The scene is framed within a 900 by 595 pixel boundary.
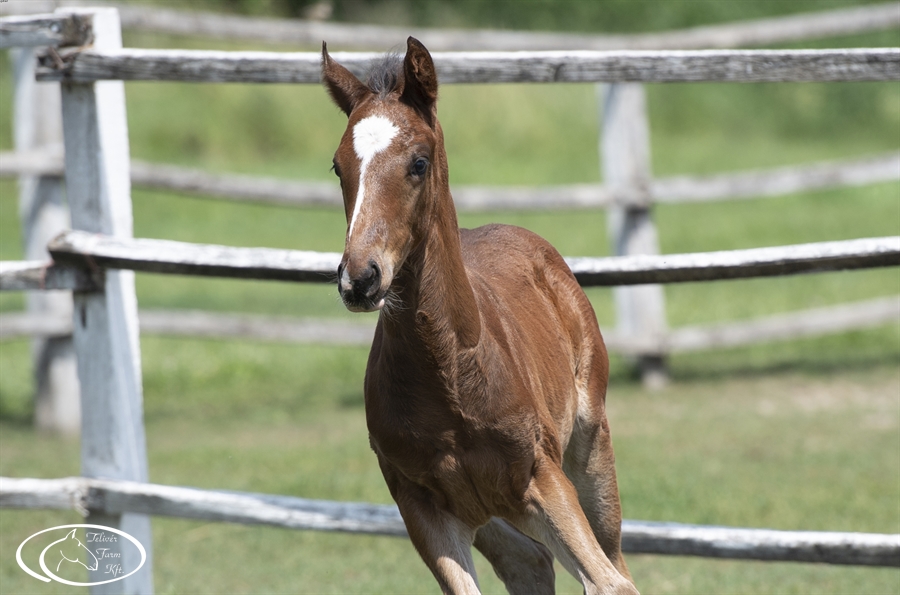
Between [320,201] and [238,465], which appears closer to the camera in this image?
[238,465]

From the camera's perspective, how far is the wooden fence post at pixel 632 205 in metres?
7.95

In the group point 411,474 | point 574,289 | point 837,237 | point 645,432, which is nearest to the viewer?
point 411,474

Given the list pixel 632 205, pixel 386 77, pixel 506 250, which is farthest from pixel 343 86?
pixel 632 205

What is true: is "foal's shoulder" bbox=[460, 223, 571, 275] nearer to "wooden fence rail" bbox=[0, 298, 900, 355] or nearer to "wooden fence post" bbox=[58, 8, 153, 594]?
"wooden fence post" bbox=[58, 8, 153, 594]

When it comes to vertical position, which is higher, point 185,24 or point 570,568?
point 185,24

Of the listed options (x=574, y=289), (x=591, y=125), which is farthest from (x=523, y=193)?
(x=591, y=125)

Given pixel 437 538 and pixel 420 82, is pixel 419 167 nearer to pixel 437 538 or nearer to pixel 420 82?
pixel 420 82

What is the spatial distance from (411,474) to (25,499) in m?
1.76

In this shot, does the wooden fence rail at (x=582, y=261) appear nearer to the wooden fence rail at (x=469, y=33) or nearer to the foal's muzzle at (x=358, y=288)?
the foal's muzzle at (x=358, y=288)

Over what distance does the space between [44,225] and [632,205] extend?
12.7 feet

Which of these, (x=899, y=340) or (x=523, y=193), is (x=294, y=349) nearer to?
(x=523, y=193)

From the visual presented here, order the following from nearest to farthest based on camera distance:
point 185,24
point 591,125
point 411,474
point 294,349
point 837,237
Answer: point 411,474 < point 185,24 < point 294,349 < point 837,237 < point 591,125

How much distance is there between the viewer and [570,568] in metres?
3.12

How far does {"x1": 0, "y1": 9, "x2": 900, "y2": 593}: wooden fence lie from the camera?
3738 millimetres
